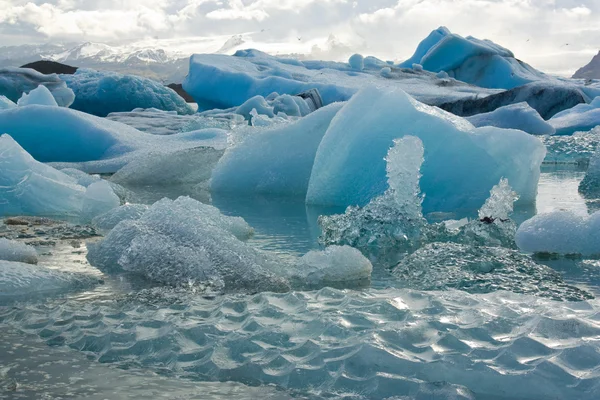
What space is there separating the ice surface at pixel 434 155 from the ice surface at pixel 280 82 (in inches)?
456

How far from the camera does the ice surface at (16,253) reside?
362 centimetres

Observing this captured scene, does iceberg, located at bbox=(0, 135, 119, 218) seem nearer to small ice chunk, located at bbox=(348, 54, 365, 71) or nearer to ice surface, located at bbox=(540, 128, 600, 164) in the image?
ice surface, located at bbox=(540, 128, 600, 164)

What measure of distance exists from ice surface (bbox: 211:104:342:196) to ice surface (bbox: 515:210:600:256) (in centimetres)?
308

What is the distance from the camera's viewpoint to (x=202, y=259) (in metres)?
3.37

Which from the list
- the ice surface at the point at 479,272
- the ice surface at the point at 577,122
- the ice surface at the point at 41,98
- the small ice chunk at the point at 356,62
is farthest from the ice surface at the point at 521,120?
the ice surface at the point at 479,272

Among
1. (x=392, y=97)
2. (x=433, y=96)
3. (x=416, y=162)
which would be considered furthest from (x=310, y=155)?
(x=433, y=96)

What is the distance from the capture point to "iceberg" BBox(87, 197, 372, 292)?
3260 millimetres

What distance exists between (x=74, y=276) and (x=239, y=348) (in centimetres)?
127

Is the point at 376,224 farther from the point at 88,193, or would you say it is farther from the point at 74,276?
the point at 88,193

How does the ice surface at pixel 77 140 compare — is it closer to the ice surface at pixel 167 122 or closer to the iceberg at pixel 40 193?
the ice surface at pixel 167 122

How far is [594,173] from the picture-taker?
23.4ft

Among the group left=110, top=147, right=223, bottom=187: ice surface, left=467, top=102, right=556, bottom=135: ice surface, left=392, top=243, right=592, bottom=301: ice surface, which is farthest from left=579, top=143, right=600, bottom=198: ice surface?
left=467, top=102, right=556, bottom=135: ice surface

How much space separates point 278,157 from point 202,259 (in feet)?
11.9

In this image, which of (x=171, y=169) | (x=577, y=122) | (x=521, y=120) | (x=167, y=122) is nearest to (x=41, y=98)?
(x=167, y=122)
